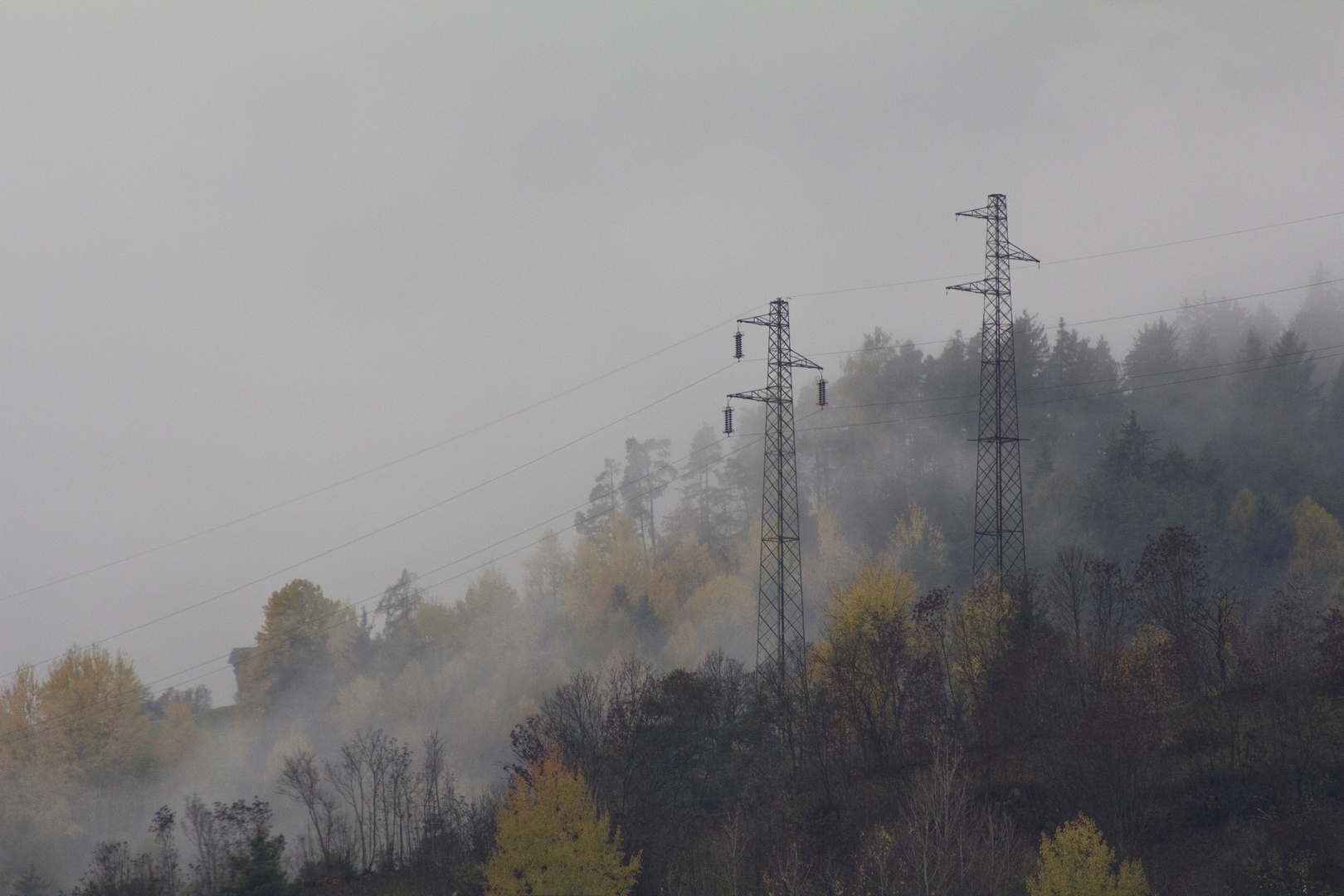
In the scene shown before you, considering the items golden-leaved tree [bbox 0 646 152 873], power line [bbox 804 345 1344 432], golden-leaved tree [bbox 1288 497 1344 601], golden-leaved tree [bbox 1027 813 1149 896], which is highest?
power line [bbox 804 345 1344 432]

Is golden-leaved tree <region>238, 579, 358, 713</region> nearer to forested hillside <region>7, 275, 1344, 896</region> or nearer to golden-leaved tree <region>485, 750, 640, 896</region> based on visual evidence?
forested hillside <region>7, 275, 1344, 896</region>

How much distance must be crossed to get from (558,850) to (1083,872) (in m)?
15.9

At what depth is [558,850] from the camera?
108 ft

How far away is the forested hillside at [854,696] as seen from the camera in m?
33.2

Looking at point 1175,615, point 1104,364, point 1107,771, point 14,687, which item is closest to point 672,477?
point 1104,364

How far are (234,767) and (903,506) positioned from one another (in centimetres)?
6549

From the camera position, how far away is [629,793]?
40.4 metres

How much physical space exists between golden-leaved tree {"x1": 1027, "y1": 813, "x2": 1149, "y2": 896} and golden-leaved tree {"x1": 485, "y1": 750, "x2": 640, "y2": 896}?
12528 millimetres

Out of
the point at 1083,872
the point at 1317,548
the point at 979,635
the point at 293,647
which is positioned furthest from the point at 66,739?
the point at 1317,548

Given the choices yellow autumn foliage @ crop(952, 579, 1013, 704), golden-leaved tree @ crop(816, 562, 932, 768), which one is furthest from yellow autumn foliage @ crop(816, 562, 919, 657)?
yellow autumn foliage @ crop(952, 579, 1013, 704)

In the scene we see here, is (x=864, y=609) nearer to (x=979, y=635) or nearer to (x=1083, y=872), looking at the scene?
(x=979, y=635)

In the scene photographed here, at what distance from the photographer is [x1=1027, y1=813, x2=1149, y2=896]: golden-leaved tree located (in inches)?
1100

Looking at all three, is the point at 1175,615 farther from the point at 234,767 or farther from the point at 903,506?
the point at 234,767

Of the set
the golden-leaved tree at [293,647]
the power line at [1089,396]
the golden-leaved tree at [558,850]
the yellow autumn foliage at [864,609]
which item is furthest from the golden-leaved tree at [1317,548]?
the golden-leaved tree at [293,647]
